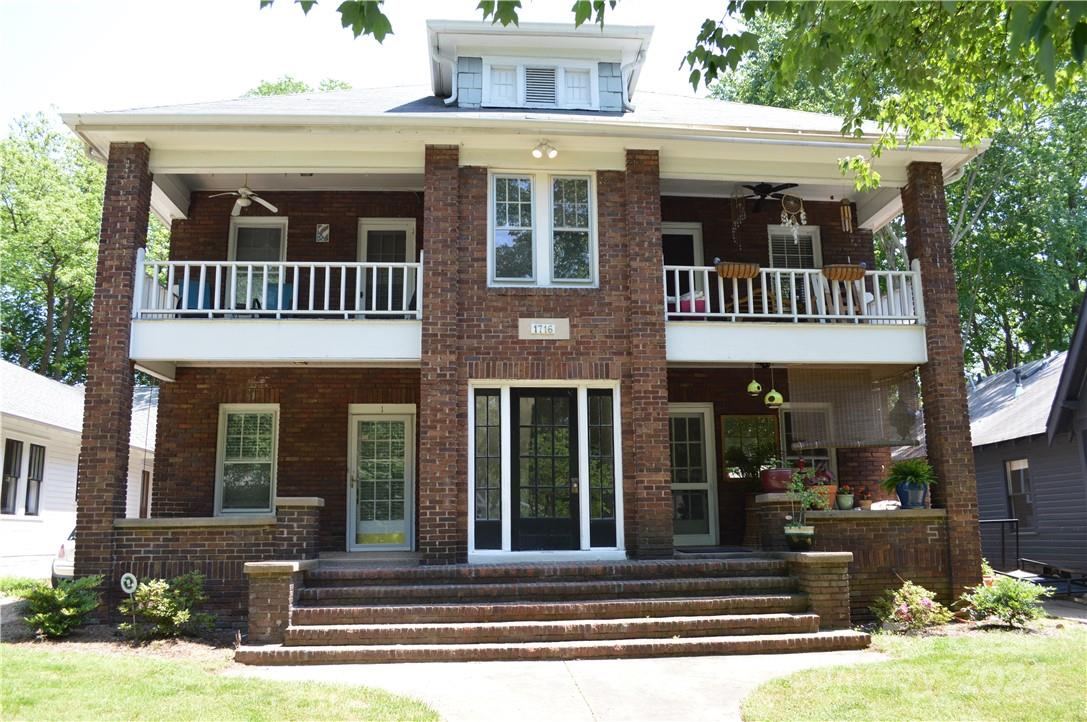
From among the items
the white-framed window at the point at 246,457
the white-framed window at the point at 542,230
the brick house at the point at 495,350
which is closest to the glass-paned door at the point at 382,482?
the brick house at the point at 495,350

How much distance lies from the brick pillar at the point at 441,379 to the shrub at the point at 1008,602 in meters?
6.45

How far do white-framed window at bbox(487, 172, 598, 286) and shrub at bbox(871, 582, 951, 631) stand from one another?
5582 mm

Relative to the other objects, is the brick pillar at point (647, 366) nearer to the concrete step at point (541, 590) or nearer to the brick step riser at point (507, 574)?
the brick step riser at point (507, 574)

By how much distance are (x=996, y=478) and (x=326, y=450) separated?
574 inches

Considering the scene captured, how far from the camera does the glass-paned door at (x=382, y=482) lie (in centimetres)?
1328

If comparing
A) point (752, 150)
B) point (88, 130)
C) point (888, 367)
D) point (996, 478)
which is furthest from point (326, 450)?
point (996, 478)

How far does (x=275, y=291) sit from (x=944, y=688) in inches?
419

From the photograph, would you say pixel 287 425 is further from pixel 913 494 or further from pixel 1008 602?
pixel 1008 602

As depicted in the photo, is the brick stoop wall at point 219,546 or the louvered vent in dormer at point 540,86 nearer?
the brick stoop wall at point 219,546

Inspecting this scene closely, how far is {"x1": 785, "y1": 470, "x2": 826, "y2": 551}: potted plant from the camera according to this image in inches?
419

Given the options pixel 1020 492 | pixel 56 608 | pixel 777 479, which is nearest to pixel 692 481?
pixel 777 479

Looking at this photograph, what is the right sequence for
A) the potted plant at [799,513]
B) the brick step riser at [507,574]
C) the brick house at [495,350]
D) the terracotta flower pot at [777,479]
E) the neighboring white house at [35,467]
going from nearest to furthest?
the brick step riser at [507,574] < the brick house at [495,350] < the potted plant at [799,513] < the terracotta flower pot at [777,479] < the neighboring white house at [35,467]

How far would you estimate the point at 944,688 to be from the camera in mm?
6906

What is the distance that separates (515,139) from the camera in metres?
11.6
